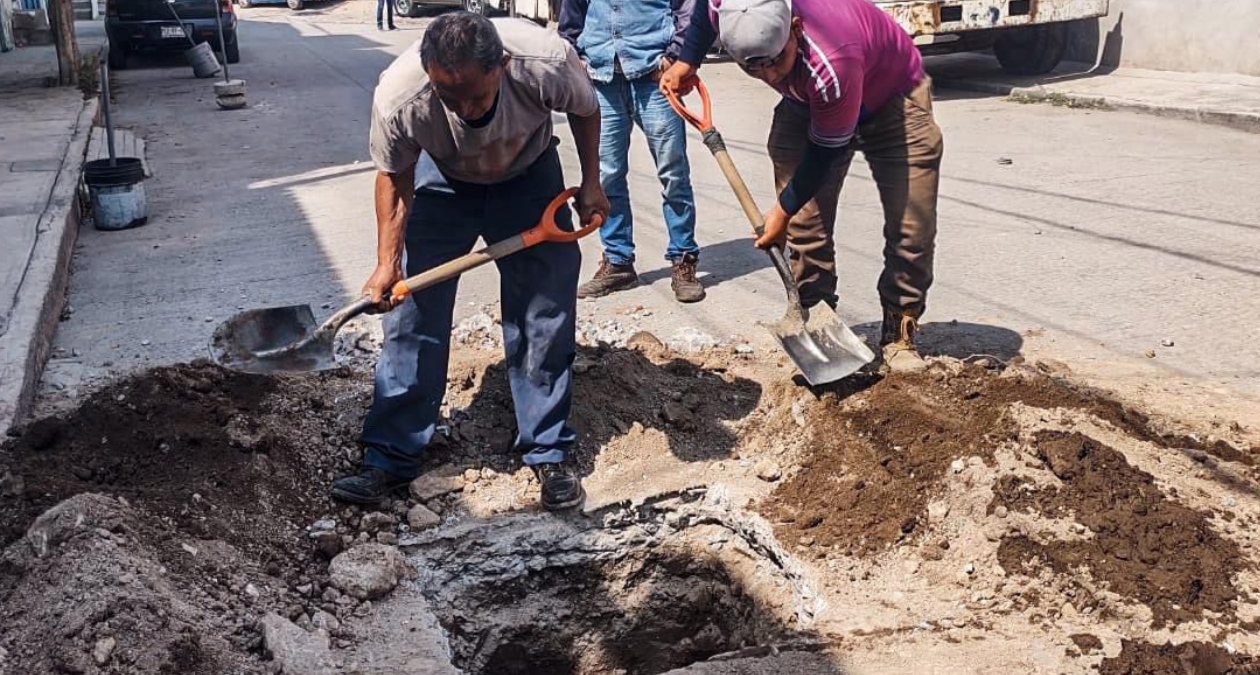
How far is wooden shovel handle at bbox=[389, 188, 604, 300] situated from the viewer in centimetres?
370

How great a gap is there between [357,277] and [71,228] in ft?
7.32

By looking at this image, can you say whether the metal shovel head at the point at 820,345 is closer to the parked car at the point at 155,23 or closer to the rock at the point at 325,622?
the rock at the point at 325,622

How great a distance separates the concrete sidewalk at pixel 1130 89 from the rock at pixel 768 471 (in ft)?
24.6

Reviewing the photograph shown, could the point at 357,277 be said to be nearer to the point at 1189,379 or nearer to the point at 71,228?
the point at 71,228

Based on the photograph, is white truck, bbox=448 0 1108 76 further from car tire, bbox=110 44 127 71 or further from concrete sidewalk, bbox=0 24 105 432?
car tire, bbox=110 44 127 71

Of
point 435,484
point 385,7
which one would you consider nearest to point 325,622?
point 435,484

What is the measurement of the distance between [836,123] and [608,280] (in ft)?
7.67

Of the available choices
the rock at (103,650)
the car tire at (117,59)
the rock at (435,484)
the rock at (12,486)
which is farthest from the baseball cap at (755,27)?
the car tire at (117,59)

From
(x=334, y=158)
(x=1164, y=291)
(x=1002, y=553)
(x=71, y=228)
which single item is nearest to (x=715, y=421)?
(x=1002, y=553)

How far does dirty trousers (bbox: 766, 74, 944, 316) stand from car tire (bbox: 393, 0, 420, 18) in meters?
23.6

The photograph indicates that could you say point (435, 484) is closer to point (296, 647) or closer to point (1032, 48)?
point (296, 647)

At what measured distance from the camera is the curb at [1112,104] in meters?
9.85

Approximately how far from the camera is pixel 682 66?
4.74m

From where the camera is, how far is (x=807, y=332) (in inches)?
179
